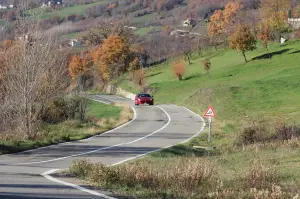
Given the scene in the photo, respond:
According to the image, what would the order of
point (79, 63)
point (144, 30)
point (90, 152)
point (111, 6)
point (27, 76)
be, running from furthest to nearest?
point (111, 6) < point (144, 30) < point (79, 63) < point (27, 76) < point (90, 152)

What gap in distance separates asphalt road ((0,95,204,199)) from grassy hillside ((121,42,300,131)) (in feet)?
14.1

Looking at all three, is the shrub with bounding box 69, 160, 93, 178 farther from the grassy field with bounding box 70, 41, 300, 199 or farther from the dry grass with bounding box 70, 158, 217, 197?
the dry grass with bounding box 70, 158, 217, 197

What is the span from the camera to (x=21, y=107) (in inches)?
869

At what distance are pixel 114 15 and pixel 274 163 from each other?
176 m

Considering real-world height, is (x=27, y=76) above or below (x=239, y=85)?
below

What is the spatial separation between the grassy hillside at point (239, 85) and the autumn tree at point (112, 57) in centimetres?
640

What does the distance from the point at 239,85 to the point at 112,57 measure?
4814 centimetres

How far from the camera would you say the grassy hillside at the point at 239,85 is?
131 feet

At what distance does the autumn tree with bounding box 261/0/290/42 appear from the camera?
8812cm

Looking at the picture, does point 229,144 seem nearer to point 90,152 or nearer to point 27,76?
point 90,152

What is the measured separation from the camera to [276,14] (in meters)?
93.0

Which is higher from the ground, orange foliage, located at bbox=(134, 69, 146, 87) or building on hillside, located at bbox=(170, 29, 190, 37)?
building on hillside, located at bbox=(170, 29, 190, 37)

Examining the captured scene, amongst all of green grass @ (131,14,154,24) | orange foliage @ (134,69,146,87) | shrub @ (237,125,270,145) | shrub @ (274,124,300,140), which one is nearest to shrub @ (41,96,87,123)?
shrub @ (237,125,270,145)

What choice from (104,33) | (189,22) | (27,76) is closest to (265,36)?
(104,33)
